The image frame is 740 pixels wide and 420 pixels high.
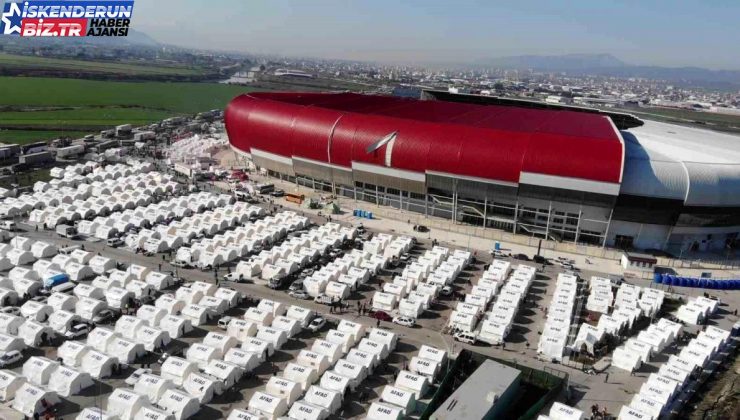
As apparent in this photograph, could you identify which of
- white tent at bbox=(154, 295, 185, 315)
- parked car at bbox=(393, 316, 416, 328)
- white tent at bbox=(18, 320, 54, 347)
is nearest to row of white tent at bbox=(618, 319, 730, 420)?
parked car at bbox=(393, 316, 416, 328)

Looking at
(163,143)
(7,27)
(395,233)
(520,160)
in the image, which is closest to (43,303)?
(395,233)

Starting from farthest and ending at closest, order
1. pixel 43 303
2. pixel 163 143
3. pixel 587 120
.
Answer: pixel 163 143, pixel 587 120, pixel 43 303

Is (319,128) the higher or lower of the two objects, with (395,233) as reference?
higher

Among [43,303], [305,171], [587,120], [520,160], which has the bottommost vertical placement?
[43,303]

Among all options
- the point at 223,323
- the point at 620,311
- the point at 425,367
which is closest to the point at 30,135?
the point at 223,323

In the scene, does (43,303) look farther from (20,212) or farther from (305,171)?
(305,171)

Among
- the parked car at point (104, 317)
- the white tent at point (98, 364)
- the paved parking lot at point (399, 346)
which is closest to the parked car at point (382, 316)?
the paved parking lot at point (399, 346)

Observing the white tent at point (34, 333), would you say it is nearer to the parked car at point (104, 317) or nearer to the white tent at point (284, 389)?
the parked car at point (104, 317)
